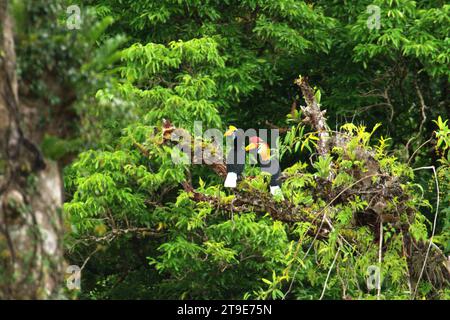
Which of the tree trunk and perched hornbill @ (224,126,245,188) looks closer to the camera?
the tree trunk

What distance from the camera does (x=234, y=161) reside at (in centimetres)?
861

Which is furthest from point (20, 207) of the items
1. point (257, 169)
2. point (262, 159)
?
point (257, 169)

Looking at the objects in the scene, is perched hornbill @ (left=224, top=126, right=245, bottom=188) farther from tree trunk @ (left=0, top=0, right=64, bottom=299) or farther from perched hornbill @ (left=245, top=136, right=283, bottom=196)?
tree trunk @ (left=0, top=0, right=64, bottom=299)

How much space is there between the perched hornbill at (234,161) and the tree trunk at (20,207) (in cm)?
271

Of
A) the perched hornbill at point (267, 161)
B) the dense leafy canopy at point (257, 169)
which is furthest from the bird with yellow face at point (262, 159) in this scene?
the dense leafy canopy at point (257, 169)

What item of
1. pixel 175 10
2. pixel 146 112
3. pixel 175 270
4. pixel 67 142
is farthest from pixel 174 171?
pixel 67 142

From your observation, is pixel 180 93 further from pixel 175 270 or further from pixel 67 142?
pixel 67 142

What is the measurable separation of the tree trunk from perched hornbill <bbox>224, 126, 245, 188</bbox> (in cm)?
271

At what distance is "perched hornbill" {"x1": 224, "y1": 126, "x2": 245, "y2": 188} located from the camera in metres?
7.40

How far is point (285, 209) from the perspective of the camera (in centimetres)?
739

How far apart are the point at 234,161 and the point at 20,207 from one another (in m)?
4.23

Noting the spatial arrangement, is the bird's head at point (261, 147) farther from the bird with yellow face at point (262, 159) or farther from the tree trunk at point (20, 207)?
the tree trunk at point (20, 207)

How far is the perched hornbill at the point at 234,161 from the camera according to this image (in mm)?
7398

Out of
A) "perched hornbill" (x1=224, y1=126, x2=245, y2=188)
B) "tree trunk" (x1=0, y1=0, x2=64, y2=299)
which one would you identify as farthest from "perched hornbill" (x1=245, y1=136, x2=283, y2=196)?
"tree trunk" (x1=0, y1=0, x2=64, y2=299)
